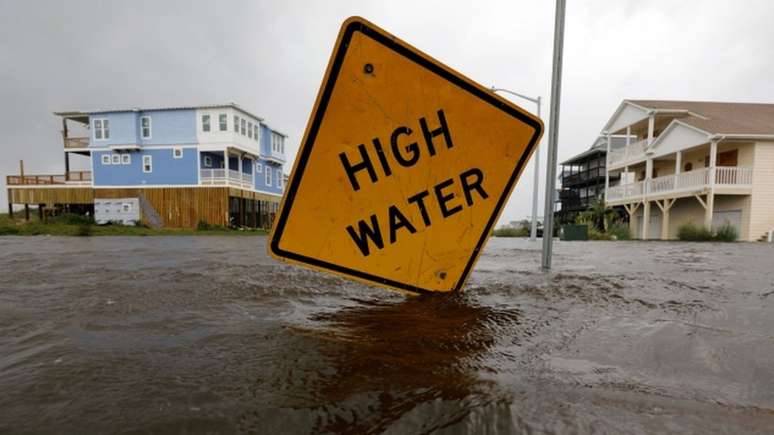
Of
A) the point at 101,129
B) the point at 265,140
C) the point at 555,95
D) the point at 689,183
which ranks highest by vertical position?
the point at 265,140

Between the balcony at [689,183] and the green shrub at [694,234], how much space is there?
255 centimetres

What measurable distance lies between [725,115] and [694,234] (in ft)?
33.4

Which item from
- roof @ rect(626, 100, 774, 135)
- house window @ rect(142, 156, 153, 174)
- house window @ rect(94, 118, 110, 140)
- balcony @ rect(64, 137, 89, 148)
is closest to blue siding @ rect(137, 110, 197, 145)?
house window @ rect(142, 156, 153, 174)

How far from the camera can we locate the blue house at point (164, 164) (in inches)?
1033

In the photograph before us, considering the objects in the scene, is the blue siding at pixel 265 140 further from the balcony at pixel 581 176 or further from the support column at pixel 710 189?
the balcony at pixel 581 176

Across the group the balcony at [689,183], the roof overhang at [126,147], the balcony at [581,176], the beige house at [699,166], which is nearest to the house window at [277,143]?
the roof overhang at [126,147]

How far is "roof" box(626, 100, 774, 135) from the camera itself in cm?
1719

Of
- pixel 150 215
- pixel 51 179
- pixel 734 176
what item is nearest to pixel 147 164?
pixel 150 215

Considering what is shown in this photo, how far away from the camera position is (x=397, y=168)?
2.30m

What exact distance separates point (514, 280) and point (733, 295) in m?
1.73

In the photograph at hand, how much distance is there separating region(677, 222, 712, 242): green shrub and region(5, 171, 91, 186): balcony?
Answer: 38813mm

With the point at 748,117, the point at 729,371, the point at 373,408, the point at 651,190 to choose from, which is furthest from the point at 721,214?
the point at 373,408

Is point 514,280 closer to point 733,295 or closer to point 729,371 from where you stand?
point 733,295

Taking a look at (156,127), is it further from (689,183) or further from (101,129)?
(689,183)
